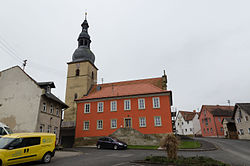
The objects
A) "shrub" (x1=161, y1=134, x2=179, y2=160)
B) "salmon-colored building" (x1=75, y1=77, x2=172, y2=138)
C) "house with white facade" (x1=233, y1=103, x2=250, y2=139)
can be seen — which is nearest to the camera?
"shrub" (x1=161, y1=134, x2=179, y2=160)

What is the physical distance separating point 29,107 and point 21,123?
2130 mm

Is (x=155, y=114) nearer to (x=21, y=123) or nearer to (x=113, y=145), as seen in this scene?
(x=113, y=145)

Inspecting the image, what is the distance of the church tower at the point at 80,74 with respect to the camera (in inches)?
1544

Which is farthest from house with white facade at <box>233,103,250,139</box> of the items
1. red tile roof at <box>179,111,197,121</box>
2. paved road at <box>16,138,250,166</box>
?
red tile roof at <box>179,111,197,121</box>

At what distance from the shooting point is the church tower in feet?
129

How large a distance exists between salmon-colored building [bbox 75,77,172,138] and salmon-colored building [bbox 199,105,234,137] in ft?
91.8

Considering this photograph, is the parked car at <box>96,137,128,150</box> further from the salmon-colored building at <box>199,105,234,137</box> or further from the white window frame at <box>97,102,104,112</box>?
the salmon-colored building at <box>199,105,234,137</box>

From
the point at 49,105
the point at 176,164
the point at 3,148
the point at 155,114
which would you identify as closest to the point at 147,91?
the point at 155,114

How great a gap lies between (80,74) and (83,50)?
6.45 m

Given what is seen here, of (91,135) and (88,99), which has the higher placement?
(88,99)

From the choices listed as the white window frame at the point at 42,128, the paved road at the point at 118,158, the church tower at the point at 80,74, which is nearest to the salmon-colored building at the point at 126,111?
the church tower at the point at 80,74

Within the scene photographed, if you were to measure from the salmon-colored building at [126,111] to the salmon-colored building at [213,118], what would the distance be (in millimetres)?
27975

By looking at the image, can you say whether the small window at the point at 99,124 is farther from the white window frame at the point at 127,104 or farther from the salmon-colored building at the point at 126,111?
the white window frame at the point at 127,104

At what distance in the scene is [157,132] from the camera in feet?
87.6
